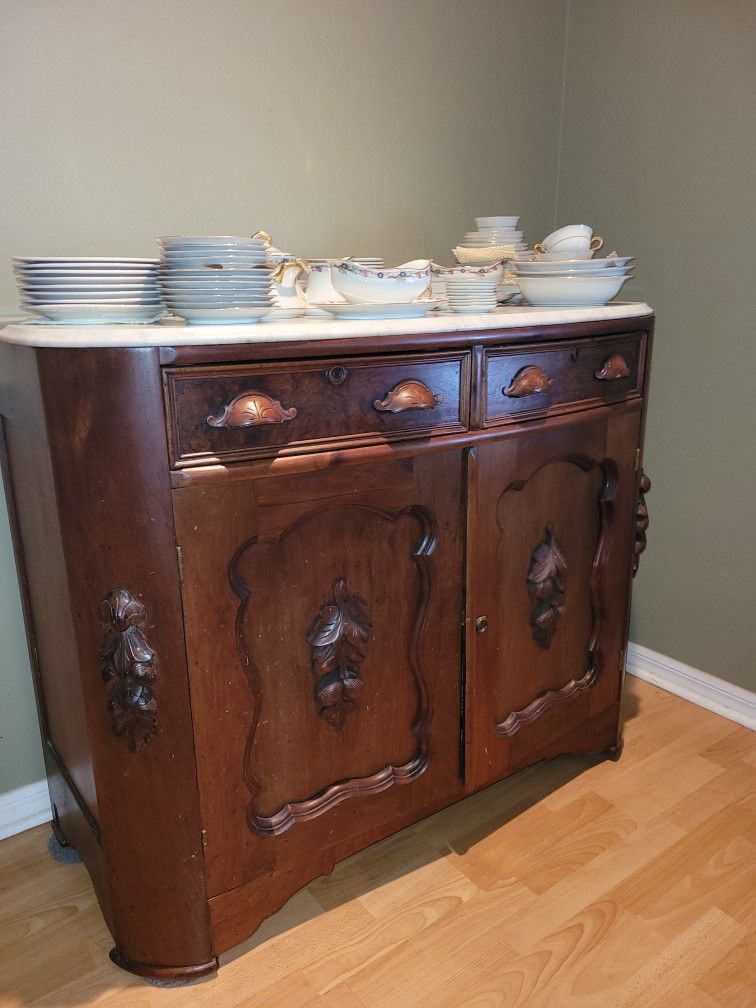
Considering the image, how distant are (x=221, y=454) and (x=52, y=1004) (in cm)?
88

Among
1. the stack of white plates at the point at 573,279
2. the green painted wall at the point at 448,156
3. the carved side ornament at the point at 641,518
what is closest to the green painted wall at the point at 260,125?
the green painted wall at the point at 448,156

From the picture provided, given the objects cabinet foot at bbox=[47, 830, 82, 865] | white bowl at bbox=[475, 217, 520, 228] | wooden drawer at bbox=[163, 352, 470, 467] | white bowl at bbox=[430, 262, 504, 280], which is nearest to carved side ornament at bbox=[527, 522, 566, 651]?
wooden drawer at bbox=[163, 352, 470, 467]

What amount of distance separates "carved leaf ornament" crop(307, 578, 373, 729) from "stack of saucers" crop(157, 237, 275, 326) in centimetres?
41

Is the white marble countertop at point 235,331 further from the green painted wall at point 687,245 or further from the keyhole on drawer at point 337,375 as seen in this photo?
the green painted wall at point 687,245

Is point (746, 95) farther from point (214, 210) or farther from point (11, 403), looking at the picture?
point (11, 403)

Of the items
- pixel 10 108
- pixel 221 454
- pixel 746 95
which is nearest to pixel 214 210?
pixel 10 108

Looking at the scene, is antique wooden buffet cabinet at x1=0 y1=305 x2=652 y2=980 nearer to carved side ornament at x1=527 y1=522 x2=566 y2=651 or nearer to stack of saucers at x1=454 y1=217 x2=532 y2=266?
carved side ornament at x1=527 y1=522 x2=566 y2=651

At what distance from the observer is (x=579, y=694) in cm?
154

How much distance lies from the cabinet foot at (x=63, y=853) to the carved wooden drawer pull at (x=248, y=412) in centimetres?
96

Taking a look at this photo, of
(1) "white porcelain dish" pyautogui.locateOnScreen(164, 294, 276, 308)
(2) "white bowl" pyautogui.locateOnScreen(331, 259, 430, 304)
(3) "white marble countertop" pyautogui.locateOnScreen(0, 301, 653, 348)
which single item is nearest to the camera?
(3) "white marble countertop" pyautogui.locateOnScreen(0, 301, 653, 348)

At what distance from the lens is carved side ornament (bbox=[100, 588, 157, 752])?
38.7 inches

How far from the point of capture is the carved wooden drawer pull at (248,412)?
0.95 meters

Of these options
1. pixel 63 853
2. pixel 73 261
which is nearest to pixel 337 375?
pixel 73 261

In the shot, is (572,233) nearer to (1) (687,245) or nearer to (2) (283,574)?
(1) (687,245)
